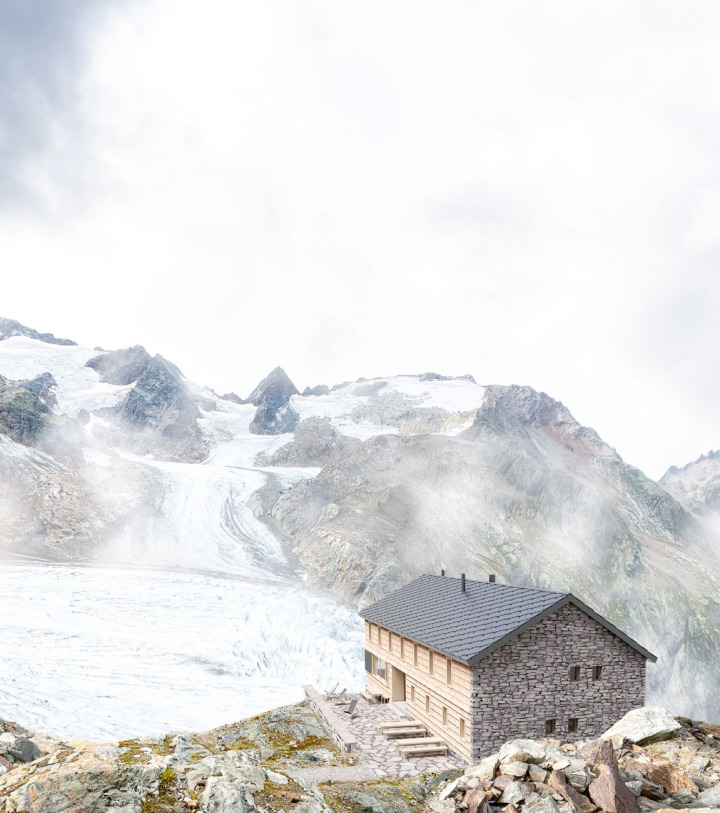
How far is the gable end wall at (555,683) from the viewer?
61.0 feet

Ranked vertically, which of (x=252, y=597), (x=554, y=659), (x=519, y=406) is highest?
(x=519, y=406)

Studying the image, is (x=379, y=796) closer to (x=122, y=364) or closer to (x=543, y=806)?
(x=543, y=806)

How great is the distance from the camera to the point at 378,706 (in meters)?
25.2

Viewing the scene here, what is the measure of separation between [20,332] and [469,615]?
18744cm

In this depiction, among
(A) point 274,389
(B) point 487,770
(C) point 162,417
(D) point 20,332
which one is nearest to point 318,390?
(A) point 274,389

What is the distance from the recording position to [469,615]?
21625mm

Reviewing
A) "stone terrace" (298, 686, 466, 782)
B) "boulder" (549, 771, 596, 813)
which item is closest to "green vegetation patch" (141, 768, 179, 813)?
"stone terrace" (298, 686, 466, 782)

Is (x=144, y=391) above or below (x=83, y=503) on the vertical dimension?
above

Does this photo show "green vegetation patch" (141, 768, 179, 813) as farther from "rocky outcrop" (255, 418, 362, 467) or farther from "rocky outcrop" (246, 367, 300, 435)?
"rocky outcrop" (246, 367, 300, 435)

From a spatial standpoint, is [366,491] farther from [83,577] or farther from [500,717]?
[500,717]

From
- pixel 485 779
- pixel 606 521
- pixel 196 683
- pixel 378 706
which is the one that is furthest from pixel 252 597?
pixel 606 521

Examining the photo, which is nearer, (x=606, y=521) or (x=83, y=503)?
(x=83, y=503)

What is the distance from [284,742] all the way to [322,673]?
65.3 ft

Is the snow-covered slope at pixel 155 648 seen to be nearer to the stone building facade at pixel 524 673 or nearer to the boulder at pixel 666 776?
the stone building facade at pixel 524 673
